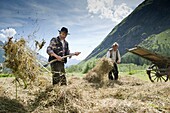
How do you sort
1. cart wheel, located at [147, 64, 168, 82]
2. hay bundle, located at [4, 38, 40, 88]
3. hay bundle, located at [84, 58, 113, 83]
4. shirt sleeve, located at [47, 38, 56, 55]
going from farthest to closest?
cart wheel, located at [147, 64, 168, 82]
hay bundle, located at [84, 58, 113, 83]
shirt sleeve, located at [47, 38, 56, 55]
hay bundle, located at [4, 38, 40, 88]

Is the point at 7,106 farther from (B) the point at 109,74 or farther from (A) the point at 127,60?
(A) the point at 127,60

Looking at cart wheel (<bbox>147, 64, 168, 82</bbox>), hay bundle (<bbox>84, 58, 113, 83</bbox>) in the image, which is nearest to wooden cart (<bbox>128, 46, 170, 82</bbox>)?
cart wheel (<bbox>147, 64, 168, 82</bbox>)

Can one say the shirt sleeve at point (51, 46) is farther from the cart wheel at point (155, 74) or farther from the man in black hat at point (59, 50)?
the cart wheel at point (155, 74)

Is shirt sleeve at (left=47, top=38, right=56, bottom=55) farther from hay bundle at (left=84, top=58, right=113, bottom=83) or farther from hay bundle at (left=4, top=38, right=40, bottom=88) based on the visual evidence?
hay bundle at (left=84, top=58, right=113, bottom=83)

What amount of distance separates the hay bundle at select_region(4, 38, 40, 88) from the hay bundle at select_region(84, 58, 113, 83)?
739 cm

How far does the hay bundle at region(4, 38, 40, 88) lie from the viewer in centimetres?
547

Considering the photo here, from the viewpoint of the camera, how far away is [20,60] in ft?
17.9

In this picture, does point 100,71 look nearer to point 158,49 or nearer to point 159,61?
point 159,61

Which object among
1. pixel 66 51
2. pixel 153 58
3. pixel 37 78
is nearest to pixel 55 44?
pixel 66 51

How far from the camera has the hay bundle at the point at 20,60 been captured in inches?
215

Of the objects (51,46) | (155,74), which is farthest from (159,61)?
(51,46)

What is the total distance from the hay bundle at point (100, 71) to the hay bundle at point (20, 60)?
739 centimetres

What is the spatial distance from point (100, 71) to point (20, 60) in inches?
318

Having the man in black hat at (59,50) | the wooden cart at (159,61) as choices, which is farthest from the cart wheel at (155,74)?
the man in black hat at (59,50)
